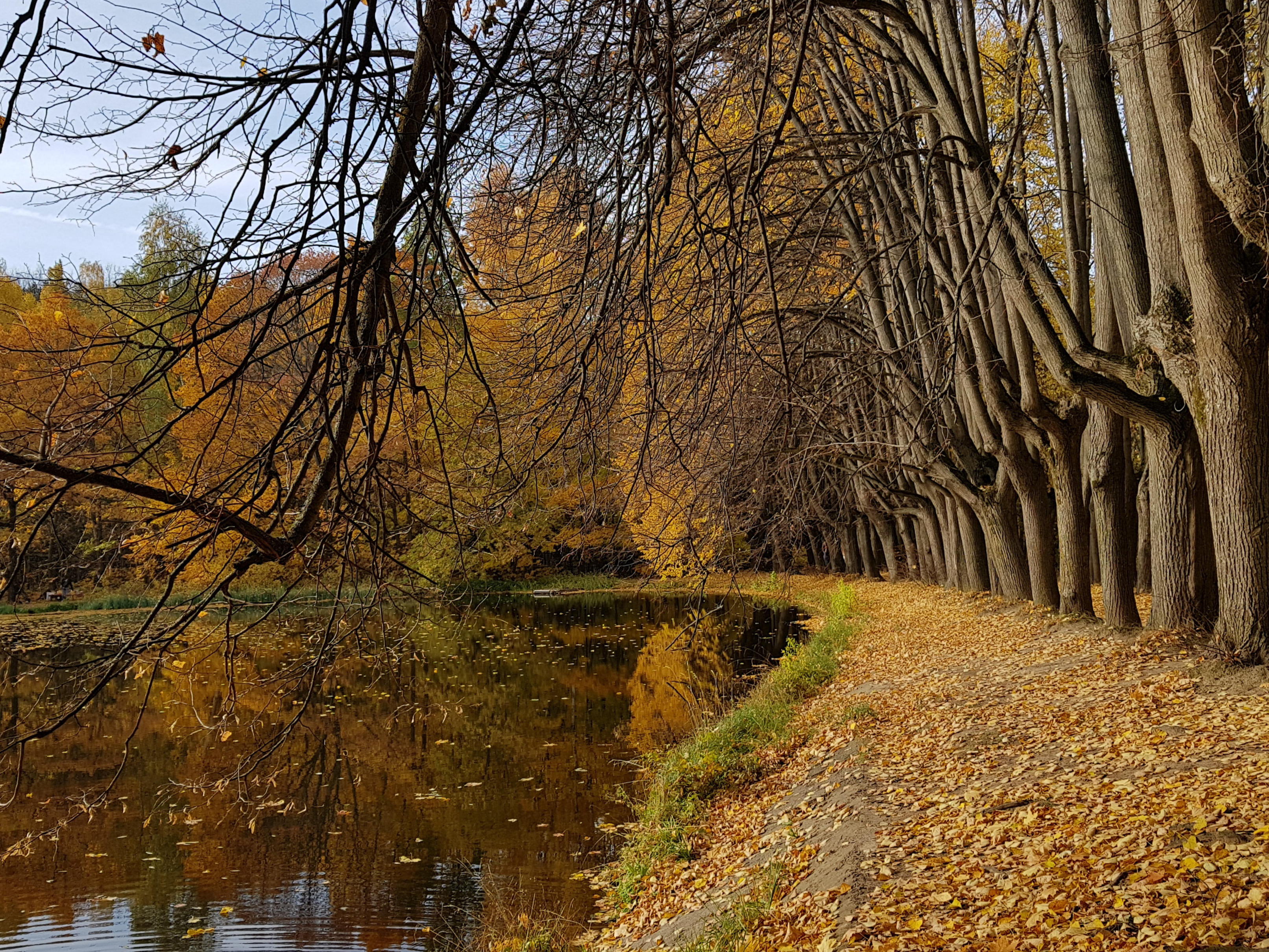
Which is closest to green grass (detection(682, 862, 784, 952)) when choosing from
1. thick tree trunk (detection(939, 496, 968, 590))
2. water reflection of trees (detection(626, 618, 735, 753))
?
water reflection of trees (detection(626, 618, 735, 753))

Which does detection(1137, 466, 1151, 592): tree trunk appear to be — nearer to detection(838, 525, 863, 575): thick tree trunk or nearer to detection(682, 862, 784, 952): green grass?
detection(682, 862, 784, 952): green grass

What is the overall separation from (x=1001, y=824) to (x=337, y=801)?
23.2ft

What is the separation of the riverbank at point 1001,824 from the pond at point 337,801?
4.84 ft

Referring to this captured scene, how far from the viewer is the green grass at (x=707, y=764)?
304 inches

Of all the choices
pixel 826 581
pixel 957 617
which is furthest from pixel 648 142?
pixel 826 581

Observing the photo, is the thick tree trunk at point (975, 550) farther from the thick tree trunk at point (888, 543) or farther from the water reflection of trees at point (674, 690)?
the thick tree trunk at point (888, 543)

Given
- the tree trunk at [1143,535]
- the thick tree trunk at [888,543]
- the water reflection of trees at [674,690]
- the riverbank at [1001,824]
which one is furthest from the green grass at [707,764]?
the thick tree trunk at [888,543]

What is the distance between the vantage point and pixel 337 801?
10.0m

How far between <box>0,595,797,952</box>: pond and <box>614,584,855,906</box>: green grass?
1.28 ft

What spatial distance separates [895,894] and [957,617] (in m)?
12.0

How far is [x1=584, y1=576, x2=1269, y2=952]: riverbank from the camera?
423 cm

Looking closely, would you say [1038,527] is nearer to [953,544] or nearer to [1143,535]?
[1143,535]

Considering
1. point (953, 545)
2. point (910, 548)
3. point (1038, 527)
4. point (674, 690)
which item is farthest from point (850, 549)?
point (674, 690)

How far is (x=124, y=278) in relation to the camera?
9.94 feet
